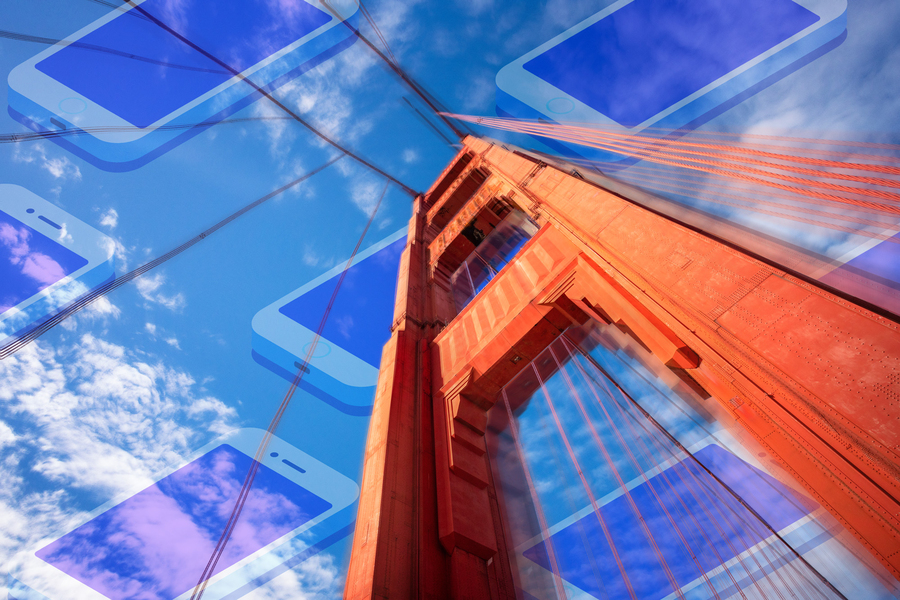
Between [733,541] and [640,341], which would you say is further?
[640,341]

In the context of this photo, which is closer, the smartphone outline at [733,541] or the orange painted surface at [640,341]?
the orange painted surface at [640,341]

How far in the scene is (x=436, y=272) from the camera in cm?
1350

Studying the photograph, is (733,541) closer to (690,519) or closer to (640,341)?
(690,519)

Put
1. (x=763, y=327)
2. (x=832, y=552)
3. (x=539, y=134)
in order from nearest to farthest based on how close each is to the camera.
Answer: (x=832, y=552) → (x=763, y=327) → (x=539, y=134)

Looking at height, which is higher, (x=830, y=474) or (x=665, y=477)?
(x=830, y=474)

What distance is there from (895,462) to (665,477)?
2.37m

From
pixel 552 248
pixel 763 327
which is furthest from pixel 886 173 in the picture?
pixel 552 248

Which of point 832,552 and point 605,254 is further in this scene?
point 605,254

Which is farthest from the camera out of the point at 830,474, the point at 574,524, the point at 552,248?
the point at 552,248

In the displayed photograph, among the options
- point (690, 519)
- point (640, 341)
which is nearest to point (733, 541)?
point (690, 519)

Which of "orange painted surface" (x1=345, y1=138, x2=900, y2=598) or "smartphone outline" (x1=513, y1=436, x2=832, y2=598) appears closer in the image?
"orange painted surface" (x1=345, y1=138, x2=900, y2=598)

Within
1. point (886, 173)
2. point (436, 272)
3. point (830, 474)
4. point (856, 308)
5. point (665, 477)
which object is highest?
point (886, 173)

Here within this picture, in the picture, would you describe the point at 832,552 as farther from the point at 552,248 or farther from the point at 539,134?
the point at 539,134

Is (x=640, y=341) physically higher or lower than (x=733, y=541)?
higher
